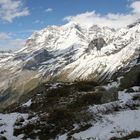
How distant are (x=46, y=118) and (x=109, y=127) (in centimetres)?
834

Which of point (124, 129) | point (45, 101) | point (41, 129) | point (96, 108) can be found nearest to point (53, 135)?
point (41, 129)

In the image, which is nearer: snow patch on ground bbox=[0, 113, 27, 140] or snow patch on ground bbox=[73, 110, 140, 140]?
snow patch on ground bbox=[73, 110, 140, 140]

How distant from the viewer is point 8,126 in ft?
113

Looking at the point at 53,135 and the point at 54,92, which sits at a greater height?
the point at 54,92

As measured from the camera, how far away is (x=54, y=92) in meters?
43.4

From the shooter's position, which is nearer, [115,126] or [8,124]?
[115,126]

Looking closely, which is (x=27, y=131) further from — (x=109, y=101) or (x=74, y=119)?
(x=109, y=101)

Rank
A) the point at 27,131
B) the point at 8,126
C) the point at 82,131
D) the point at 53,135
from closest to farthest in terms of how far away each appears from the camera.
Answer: the point at 82,131, the point at 53,135, the point at 27,131, the point at 8,126

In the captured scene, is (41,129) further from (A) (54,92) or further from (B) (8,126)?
(A) (54,92)

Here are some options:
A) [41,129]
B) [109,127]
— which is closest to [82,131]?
[109,127]

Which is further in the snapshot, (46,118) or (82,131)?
(46,118)

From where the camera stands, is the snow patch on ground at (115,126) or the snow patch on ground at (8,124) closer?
the snow patch on ground at (115,126)

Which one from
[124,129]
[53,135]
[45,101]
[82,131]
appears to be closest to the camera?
[124,129]

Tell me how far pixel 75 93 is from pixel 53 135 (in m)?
13.0
